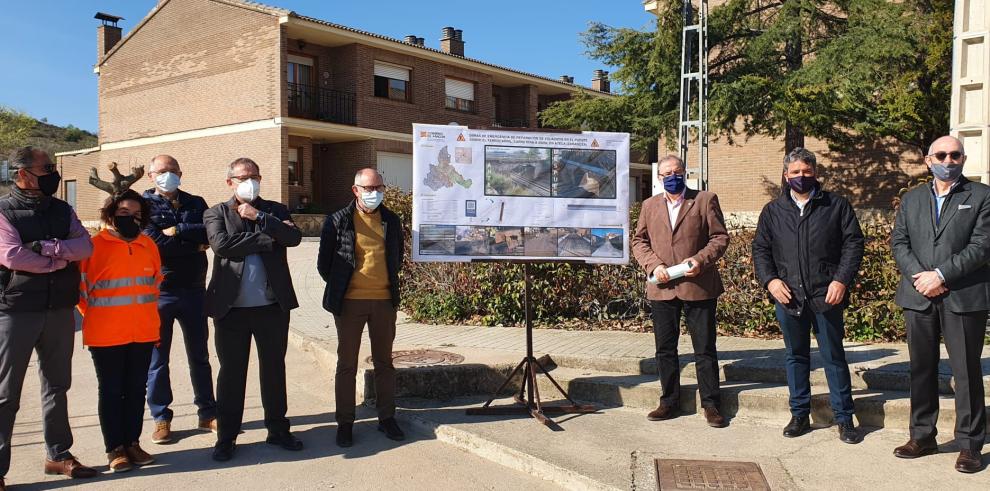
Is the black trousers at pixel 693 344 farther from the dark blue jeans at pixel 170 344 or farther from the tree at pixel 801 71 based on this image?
the tree at pixel 801 71

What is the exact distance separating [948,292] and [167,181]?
5.27 meters

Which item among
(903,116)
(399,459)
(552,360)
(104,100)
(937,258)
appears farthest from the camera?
(104,100)

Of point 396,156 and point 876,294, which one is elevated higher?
point 396,156

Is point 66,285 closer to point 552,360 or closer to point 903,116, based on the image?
point 552,360

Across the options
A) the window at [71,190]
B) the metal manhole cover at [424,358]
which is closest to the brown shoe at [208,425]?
the metal manhole cover at [424,358]

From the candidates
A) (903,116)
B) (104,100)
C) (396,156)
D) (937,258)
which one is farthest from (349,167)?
(937,258)

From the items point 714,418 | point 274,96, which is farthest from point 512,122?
point 714,418

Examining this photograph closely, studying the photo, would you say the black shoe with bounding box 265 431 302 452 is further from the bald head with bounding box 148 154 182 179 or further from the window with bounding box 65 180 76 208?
the window with bounding box 65 180 76 208

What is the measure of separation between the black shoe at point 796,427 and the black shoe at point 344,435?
306 cm

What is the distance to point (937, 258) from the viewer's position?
14.6ft

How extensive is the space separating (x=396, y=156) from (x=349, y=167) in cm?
192

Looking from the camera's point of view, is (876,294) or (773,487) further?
(876,294)

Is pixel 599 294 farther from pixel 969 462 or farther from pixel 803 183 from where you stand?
pixel 969 462

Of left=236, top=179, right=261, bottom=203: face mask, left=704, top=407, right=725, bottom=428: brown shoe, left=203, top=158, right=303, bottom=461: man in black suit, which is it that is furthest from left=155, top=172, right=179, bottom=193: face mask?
left=704, top=407, right=725, bottom=428: brown shoe
